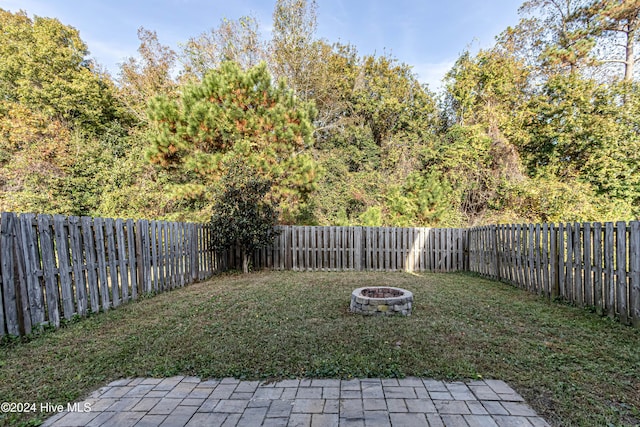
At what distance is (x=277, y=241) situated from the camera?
8.54 m

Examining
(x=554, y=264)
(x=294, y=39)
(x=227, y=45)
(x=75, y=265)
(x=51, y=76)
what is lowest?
(x=554, y=264)

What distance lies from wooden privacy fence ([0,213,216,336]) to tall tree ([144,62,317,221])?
3.02 meters

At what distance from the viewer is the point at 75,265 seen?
158 inches

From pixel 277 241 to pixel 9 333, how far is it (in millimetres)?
5780

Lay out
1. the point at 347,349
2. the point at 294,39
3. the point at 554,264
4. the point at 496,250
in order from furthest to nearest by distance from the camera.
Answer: the point at 294,39, the point at 496,250, the point at 554,264, the point at 347,349

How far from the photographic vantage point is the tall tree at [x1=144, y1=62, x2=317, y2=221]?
848 cm

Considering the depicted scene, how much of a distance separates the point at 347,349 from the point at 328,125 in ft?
45.2

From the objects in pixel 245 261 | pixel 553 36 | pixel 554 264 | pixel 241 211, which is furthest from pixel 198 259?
→ pixel 553 36

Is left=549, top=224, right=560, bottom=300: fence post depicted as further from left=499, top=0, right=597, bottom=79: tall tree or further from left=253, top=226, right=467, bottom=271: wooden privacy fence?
left=499, top=0, right=597, bottom=79: tall tree

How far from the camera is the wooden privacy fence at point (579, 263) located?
356 cm

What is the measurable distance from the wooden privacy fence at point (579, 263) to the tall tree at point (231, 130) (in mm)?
5773

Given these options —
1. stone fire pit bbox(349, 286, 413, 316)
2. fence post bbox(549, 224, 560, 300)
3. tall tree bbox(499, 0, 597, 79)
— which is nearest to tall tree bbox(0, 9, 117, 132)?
stone fire pit bbox(349, 286, 413, 316)

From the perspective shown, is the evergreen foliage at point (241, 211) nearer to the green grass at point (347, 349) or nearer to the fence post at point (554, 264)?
the green grass at point (347, 349)

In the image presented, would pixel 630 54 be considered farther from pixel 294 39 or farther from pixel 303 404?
pixel 303 404
